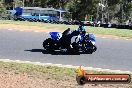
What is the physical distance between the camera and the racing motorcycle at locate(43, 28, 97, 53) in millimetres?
15219

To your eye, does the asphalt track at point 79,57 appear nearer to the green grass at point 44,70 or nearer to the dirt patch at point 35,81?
the green grass at point 44,70

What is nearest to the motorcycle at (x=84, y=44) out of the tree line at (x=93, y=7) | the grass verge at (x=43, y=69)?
the grass verge at (x=43, y=69)

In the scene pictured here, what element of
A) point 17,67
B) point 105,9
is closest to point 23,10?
point 105,9

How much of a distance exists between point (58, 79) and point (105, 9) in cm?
8719

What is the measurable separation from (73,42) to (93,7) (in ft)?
239

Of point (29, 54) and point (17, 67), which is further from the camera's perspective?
point (29, 54)

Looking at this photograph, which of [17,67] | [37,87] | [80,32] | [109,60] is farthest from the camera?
[80,32]

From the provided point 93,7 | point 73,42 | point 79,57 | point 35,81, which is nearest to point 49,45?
point 73,42

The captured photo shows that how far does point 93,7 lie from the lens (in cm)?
8731

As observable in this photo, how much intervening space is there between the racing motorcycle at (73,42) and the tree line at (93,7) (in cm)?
7003

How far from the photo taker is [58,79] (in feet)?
28.9

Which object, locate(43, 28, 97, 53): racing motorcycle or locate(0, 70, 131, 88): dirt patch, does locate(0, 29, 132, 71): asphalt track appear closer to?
locate(43, 28, 97, 53): racing motorcycle

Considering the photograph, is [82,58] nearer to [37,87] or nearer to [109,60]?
[109,60]

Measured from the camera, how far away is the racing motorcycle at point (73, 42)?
1522cm
